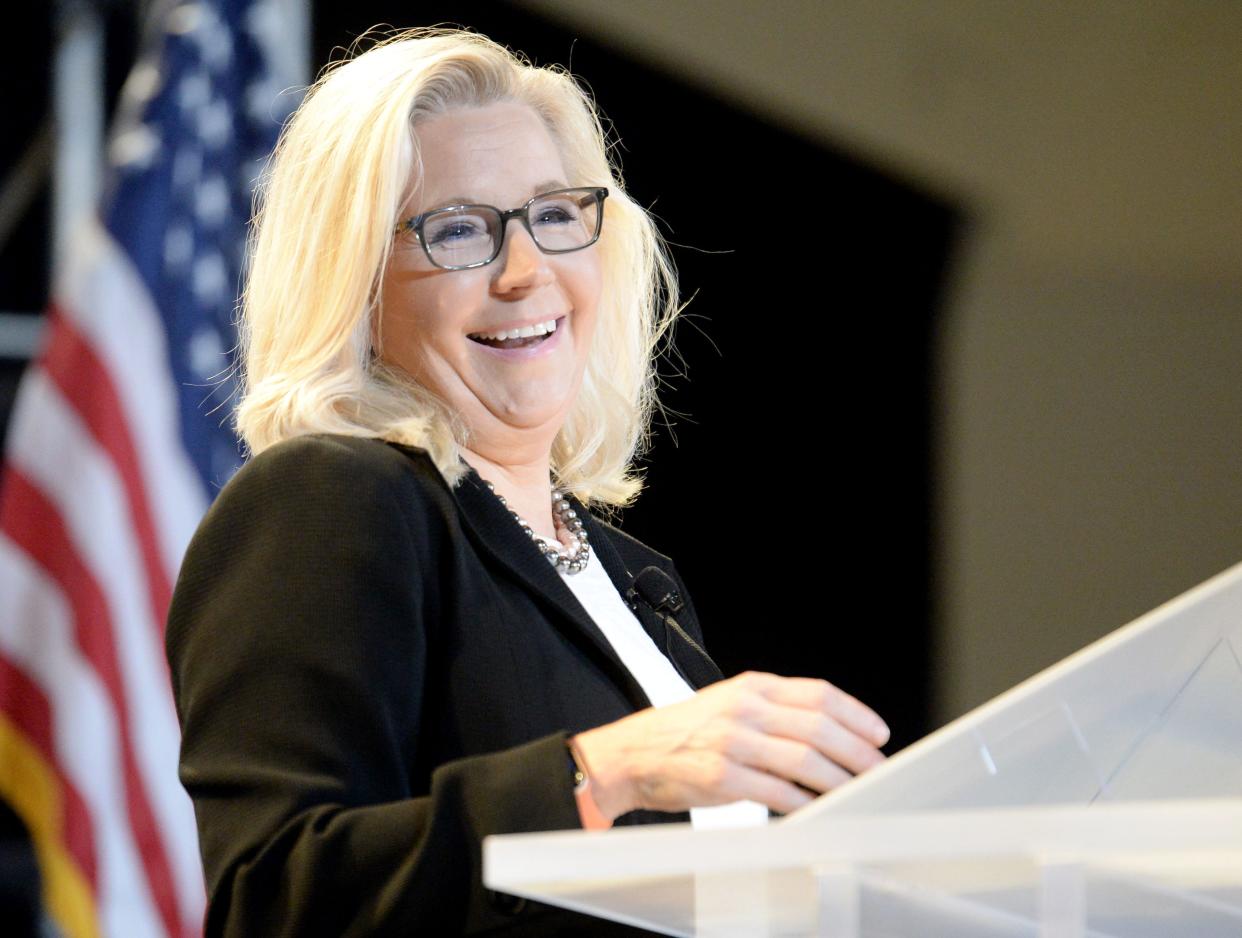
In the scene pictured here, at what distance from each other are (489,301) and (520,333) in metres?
0.04

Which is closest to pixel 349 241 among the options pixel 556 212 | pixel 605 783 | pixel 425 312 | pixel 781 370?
pixel 425 312

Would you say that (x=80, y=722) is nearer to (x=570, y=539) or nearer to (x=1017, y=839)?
(x=570, y=539)

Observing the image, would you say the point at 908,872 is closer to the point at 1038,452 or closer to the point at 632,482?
the point at 632,482

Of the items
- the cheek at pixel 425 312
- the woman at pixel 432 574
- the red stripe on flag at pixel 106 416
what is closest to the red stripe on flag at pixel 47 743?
the red stripe on flag at pixel 106 416

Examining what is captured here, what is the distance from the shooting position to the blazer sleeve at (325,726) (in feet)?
3.08

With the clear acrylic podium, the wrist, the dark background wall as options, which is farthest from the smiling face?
the dark background wall

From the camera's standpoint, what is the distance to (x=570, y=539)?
1422 mm

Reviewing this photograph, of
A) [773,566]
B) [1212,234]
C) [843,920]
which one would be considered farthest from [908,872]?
[1212,234]

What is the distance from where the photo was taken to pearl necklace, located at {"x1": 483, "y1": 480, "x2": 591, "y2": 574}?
1.36m

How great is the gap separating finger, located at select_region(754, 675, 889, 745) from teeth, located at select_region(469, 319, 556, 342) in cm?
53

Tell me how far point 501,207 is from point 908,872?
814 mm

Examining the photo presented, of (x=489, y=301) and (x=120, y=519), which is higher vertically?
(x=489, y=301)

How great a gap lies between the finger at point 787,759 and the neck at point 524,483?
0.50 m

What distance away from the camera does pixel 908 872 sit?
62cm
